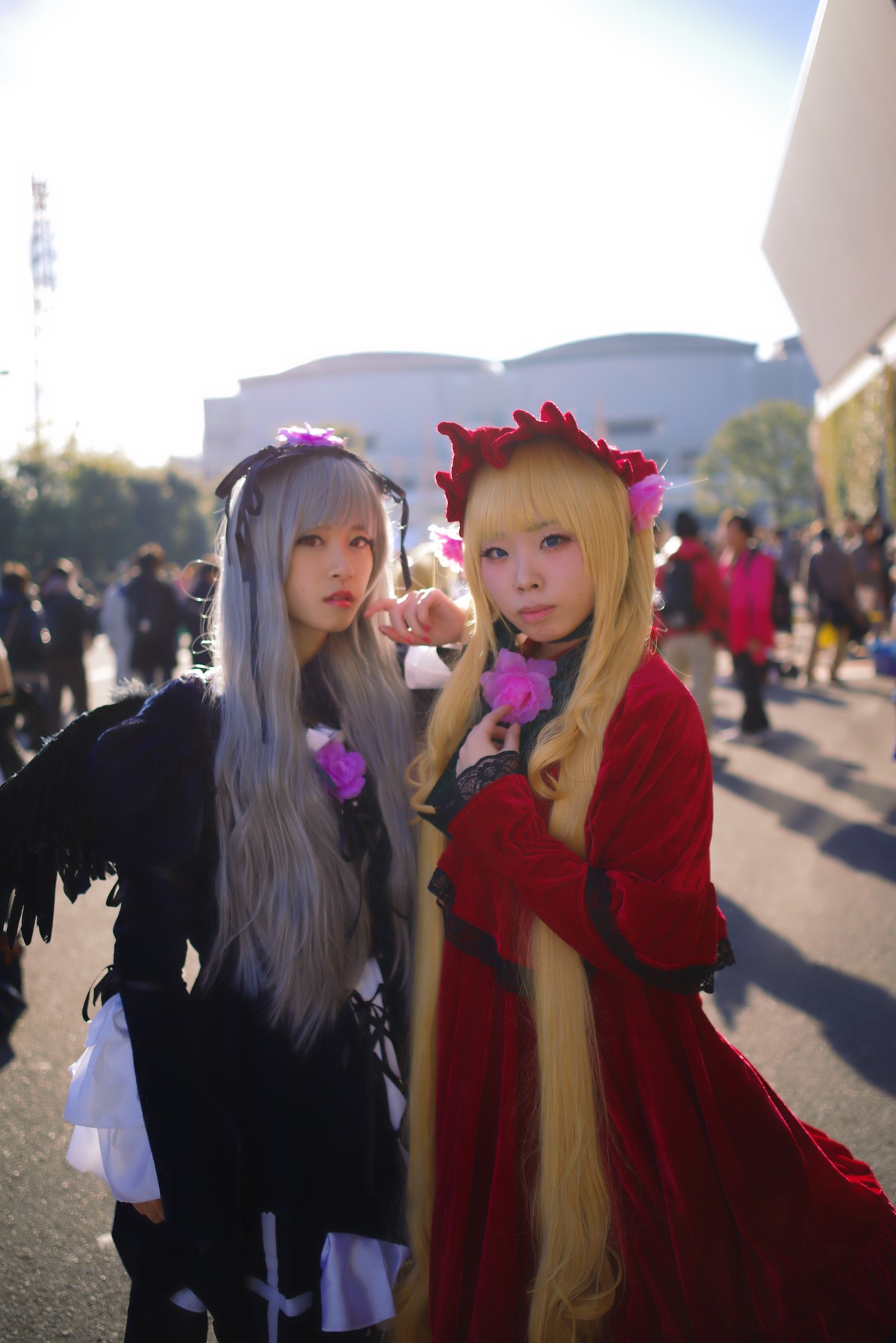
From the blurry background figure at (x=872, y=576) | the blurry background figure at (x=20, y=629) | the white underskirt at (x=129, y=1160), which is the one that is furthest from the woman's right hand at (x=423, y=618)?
the blurry background figure at (x=872, y=576)

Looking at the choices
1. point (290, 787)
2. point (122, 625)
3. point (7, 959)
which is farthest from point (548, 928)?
point (122, 625)

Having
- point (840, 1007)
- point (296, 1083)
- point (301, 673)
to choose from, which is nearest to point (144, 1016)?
point (296, 1083)

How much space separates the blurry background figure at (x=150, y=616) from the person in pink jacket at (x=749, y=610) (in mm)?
5569

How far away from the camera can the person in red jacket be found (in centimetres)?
143

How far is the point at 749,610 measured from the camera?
25.2ft

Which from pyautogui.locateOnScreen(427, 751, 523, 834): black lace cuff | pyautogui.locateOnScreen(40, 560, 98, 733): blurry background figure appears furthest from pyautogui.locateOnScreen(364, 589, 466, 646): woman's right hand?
pyautogui.locateOnScreen(40, 560, 98, 733): blurry background figure

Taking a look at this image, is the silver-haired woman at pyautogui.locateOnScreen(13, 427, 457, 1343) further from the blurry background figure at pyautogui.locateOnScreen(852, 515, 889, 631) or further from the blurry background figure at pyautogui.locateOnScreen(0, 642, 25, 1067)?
the blurry background figure at pyautogui.locateOnScreen(852, 515, 889, 631)

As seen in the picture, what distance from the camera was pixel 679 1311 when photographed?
1.41 meters

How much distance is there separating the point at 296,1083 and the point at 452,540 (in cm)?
114

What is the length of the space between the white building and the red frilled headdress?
192 ft

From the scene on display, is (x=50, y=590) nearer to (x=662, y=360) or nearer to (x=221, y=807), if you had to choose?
(x=221, y=807)

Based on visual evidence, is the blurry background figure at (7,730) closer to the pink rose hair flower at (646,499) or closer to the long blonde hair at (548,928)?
the long blonde hair at (548,928)

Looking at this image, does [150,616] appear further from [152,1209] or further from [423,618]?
[152,1209]

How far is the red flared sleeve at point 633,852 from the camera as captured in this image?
1.40m
